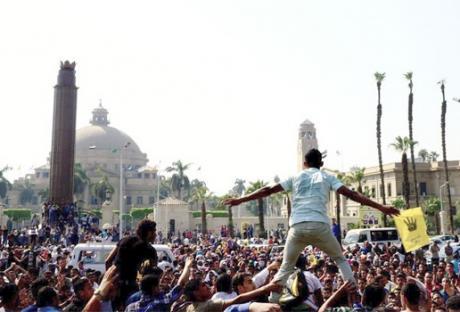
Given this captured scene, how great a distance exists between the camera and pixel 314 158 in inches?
245

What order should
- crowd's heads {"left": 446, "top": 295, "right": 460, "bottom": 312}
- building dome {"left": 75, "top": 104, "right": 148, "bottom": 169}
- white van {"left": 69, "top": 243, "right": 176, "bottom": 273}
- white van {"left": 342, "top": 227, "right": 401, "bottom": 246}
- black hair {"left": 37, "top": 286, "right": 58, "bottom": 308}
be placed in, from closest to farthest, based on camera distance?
crowd's heads {"left": 446, "top": 295, "right": 460, "bottom": 312}, black hair {"left": 37, "top": 286, "right": 58, "bottom": 308}, white van {"left": 69, "top": 243, "right": 176, "bottom": 273}, white van {"left": 342, "top": 227, "right": 401, "bottom": 246}, building dome {"left": 75, "top": 104, "right": 148, "bottom": 169}

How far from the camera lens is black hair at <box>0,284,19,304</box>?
6293 millimetres

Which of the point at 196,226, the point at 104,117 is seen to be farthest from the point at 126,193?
the point at 196,226

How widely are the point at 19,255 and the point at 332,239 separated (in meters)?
16.3

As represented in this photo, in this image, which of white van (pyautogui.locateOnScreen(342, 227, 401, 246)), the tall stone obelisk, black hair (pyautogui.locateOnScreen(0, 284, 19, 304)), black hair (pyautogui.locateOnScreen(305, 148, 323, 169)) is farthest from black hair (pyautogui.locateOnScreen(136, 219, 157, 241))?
the tall stone obelisk

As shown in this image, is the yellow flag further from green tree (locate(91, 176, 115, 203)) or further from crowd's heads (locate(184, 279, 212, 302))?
green tree (locate(91, 176, 115, 203))

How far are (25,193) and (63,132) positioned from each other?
228ft

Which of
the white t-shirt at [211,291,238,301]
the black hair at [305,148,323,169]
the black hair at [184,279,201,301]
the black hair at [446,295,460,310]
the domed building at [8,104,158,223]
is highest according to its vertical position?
the domed building at [8,104,158,223]

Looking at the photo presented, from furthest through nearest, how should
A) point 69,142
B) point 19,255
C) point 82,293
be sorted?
1. point 69,142
2. point 19,255
3. point 82,293

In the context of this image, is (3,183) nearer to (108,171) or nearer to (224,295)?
(108,171)

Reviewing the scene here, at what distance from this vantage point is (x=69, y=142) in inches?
1731

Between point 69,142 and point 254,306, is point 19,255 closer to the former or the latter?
point 254,306

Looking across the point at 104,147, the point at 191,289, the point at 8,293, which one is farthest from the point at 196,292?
the point at 104,147

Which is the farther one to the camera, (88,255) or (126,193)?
(126,193)
